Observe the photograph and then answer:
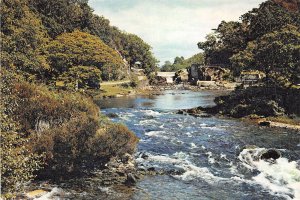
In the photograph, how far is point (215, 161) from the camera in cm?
3262

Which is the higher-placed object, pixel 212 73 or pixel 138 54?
pixel 138 54

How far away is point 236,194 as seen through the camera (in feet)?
81.9

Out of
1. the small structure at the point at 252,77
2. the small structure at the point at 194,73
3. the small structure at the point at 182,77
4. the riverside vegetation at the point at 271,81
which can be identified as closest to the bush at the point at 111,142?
the riverside vegetation at the point at 271,81

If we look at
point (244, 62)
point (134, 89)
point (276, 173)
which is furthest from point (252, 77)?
point (276, 173)

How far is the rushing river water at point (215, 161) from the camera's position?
996 inches

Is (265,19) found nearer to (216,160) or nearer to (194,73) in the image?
(194,73)

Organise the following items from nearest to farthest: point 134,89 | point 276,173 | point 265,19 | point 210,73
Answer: point 276,173 → point 265,19 → point 134,89 → point 210,73

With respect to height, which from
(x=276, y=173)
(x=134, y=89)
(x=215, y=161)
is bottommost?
(x=276, y=173)

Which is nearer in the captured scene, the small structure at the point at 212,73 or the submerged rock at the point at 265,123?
the submerged rock at the point at 265,123

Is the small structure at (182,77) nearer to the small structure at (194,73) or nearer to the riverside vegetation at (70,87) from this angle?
the small structure at (194,73)

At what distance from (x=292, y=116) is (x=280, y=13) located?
57169 mm

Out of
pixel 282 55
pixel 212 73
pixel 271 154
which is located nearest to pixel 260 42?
pixel 282 55

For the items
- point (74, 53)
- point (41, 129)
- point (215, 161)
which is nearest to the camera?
point (41, 129)

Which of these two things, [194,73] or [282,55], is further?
[194,73]
